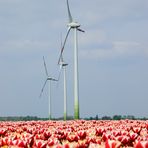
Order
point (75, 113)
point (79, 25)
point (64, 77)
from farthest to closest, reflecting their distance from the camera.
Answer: point (64, 77), point (79, 25), point (75, 113)

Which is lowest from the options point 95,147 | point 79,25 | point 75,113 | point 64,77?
point 95,147

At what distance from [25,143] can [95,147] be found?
1691mm

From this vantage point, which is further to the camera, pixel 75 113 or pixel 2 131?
pixel 75 113

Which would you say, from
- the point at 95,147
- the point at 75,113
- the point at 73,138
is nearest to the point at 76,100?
the point at 75,113

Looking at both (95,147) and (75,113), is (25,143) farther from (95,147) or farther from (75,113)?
(75,113)

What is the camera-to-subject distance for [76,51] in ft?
135

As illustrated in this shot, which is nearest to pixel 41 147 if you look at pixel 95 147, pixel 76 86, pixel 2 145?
pixel 2 145

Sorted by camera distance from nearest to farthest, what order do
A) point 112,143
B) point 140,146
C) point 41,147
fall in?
point 140,146 → point 112,143 → point 41,147

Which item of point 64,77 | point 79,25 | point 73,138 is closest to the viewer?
point 73,138

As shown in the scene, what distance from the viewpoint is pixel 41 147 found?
633 cm

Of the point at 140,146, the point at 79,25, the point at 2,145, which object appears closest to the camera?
the point at 140,146

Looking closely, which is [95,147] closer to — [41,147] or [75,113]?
[41,147]

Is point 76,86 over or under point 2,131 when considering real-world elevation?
over

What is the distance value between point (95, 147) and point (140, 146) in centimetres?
55
